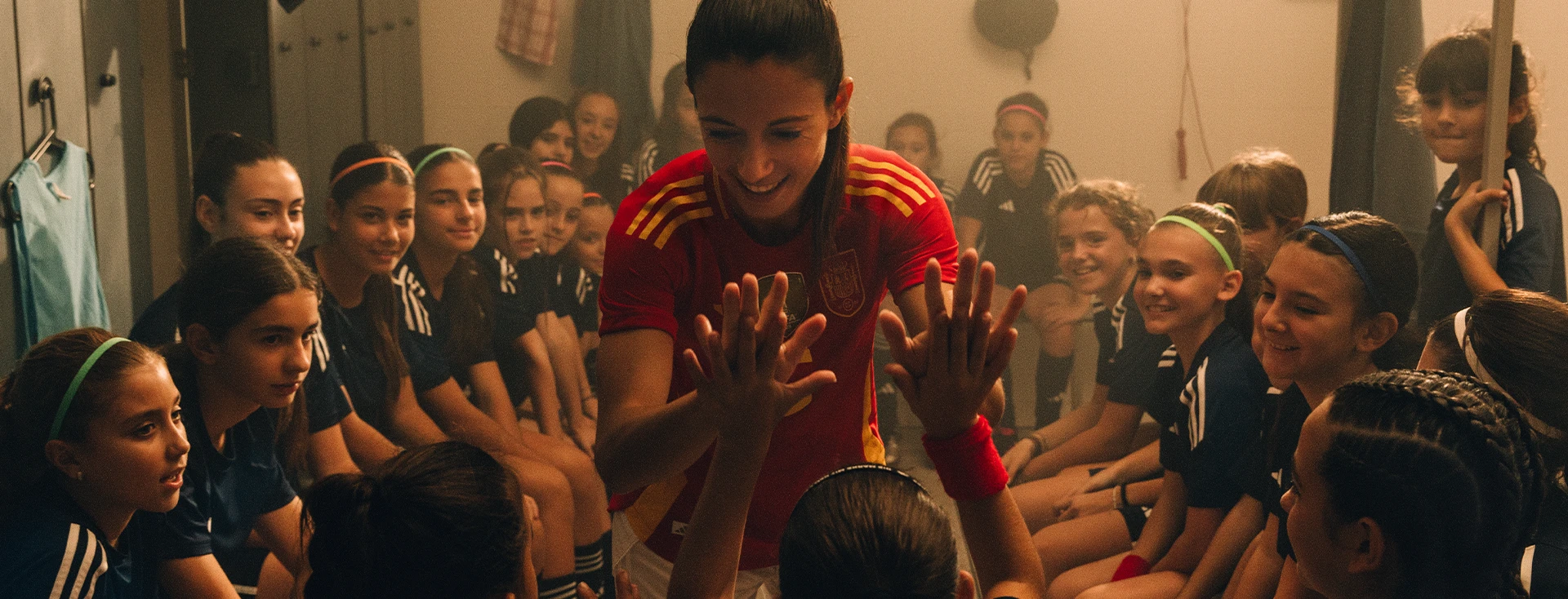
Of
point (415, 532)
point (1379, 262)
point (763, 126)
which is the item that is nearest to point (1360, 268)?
point (1379, 262)

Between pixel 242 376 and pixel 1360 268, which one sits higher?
pixel 1360 268

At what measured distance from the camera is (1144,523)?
91.7 inches

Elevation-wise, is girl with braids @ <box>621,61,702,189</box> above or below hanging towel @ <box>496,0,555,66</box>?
below

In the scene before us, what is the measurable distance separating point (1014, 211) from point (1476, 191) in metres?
1.44

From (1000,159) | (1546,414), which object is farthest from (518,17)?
(1546,414)

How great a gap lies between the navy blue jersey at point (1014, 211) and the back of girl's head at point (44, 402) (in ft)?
7.82

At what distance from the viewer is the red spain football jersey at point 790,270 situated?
126 centimetres

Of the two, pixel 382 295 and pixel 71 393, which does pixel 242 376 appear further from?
pixel 382 295

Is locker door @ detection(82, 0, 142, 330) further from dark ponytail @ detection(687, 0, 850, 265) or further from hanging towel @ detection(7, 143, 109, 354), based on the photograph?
dark ponytail @ detection(687, 0, 850, 265)

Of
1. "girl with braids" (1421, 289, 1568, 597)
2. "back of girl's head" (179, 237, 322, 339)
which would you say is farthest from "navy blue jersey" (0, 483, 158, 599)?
"girl with braids" (1421, 289, 1568, 597)

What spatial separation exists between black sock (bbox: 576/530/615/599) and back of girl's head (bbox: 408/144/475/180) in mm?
1112

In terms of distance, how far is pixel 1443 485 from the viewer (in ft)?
3.39

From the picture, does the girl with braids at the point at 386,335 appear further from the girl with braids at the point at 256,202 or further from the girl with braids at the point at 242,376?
the girl with braids at the point at 242,376

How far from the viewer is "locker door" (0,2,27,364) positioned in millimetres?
2188
